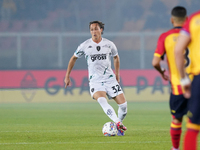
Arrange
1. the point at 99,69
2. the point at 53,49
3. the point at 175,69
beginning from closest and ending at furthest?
1. the point at 175,69
2. the point at 99,69
3. the point at 53,49

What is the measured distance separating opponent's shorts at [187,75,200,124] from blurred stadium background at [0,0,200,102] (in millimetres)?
17887

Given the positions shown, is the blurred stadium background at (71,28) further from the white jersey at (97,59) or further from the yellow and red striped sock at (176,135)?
the yellow and red striped sock at (176,135)

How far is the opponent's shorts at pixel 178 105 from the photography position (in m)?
4.77

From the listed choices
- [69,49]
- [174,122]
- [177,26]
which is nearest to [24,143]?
[174,122]

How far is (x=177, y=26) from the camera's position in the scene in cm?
492

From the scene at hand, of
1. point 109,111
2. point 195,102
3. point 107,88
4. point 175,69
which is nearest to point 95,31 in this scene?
point 107,88

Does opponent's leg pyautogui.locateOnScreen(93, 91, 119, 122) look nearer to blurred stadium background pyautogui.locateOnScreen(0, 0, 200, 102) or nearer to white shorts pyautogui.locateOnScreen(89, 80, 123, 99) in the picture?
white shorts pyautogui.locateOnScreen(89, 80, 123, 99)

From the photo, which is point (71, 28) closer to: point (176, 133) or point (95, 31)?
point (95, 31)

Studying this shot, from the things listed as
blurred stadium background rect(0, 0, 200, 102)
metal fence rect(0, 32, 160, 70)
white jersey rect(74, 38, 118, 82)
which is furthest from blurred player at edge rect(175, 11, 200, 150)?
metal fence rect(0, 32, 160, 70)

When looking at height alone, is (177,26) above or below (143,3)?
below

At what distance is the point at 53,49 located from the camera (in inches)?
895

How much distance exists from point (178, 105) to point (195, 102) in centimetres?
123

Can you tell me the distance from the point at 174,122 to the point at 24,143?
2405 mm

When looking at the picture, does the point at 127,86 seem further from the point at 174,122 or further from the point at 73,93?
the point at 174,122
